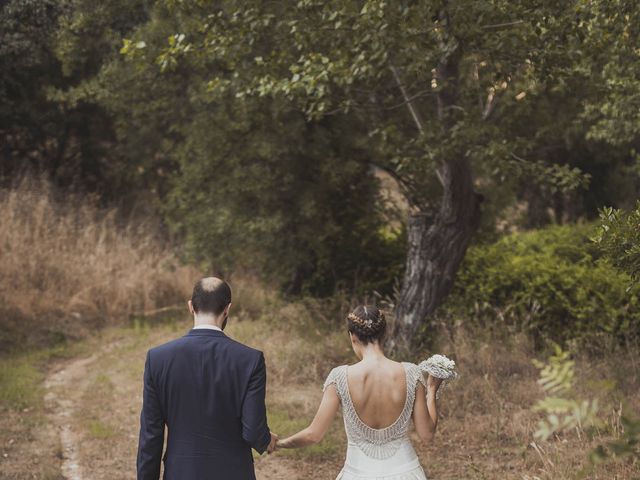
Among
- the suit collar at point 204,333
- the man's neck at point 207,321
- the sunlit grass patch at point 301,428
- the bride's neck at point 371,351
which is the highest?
the man's neck at point 207,321

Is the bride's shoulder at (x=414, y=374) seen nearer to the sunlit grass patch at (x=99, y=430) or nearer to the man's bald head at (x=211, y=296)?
the man's bald head at (x=211, y=296)

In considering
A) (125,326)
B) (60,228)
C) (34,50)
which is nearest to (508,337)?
(125,326)

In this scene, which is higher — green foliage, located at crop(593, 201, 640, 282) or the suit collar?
green foliage, located at crop(593, 201, 640, 282)

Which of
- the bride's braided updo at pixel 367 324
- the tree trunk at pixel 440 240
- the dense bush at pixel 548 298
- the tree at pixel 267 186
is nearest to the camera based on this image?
the bride's braided updo at pixel 367 324

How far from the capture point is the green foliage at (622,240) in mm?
5012

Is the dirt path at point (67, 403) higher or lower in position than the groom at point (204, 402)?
lower

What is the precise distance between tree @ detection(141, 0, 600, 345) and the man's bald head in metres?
4.11

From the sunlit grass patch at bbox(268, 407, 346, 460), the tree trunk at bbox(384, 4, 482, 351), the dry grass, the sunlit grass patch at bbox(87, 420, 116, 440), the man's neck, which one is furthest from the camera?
the tree trunk at bbox(384, 4, 482, 351)

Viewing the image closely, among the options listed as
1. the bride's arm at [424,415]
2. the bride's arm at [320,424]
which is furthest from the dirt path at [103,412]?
the bride's arm at [424,415]

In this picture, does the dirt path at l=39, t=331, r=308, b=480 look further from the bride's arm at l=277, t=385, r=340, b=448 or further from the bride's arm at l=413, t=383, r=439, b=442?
the bride's arm at l=413, t=383, r=439, b=442

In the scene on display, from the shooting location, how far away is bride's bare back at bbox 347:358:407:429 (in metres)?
4.46

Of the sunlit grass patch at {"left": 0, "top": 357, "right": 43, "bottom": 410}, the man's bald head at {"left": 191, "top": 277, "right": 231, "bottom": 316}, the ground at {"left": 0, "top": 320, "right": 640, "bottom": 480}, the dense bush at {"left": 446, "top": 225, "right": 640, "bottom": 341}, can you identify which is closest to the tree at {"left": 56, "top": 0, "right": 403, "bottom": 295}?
the ground at {"left": 0, "top": 320, "right": 640, "bottom": 480}

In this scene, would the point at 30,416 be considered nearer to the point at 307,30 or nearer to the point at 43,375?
the point at 43,375

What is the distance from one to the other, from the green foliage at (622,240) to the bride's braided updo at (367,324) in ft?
5.59
